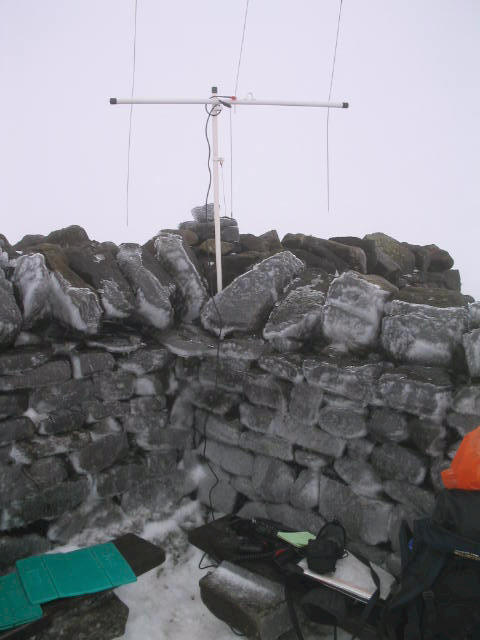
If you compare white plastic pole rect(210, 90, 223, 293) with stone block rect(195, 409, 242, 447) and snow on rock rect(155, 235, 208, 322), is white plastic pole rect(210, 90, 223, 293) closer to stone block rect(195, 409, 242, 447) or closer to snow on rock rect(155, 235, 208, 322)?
snow on rock rect(155, 235, 208, 322)

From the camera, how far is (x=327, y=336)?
120 inches

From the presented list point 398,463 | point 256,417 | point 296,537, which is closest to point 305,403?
point 256,417

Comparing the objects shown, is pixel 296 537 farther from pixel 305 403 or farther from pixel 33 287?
pixel 33 287

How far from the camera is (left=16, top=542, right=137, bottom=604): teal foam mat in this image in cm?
247

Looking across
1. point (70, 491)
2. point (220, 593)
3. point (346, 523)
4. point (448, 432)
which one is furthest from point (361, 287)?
point (70, 491)

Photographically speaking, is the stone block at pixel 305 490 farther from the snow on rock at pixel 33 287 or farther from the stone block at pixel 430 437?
the snow on rock at pixel 33 287

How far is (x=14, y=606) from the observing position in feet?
7.73

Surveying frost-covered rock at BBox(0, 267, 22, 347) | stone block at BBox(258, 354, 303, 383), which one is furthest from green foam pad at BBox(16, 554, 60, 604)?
stone block at BBox(258, 354, 303, 383)

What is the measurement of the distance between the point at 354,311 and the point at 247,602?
5.00 feet

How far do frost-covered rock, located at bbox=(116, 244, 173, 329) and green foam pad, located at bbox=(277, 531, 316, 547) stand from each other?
1.40m

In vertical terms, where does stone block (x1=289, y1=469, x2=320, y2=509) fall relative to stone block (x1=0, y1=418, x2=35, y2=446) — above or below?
below

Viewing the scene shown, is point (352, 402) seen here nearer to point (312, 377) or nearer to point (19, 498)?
point (312, 377)

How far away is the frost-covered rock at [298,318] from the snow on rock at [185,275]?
53 cm

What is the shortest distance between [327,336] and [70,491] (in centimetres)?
168
